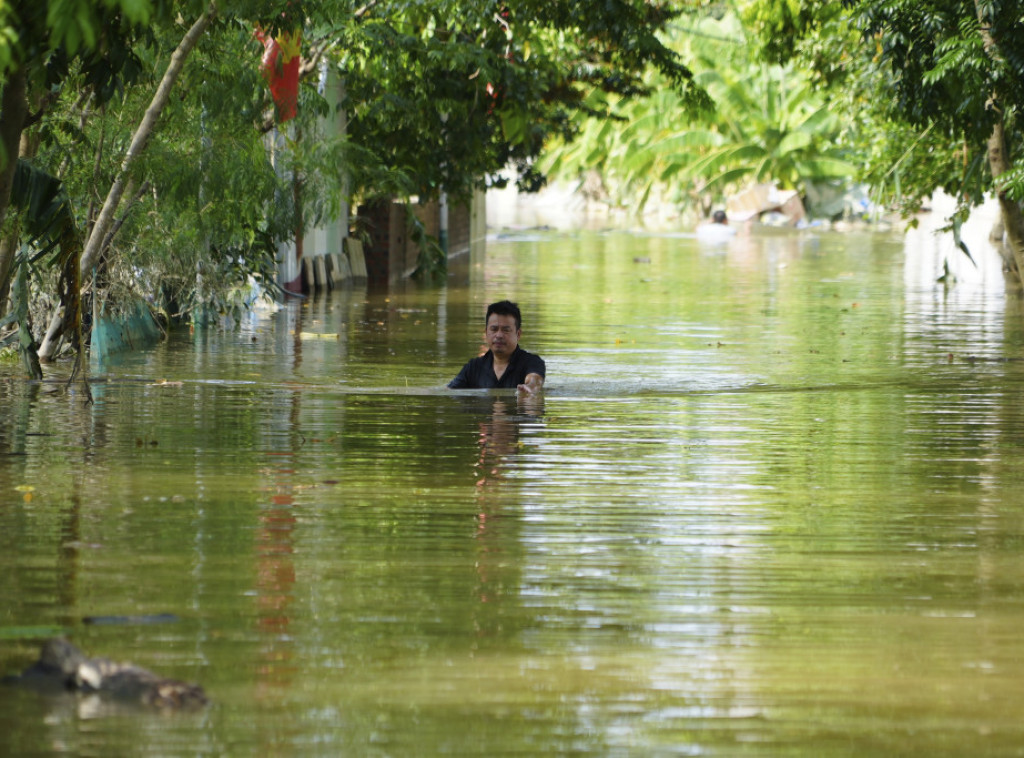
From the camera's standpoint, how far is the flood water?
16.0 ft

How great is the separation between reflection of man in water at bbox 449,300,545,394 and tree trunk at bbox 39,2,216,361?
113 inches

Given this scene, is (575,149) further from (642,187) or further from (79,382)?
(79,382)

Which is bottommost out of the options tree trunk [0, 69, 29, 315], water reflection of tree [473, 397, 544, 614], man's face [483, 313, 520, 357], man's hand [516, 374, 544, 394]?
water reflection of tree [473, 397, 544, 614]

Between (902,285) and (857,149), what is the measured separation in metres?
2.40

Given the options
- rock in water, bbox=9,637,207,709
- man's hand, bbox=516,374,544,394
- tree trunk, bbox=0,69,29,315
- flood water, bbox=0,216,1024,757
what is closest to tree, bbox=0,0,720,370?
tree trunk, bbox=0,69,29,315

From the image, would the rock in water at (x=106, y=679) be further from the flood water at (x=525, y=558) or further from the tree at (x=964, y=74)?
the tree at (x=964, y=74)

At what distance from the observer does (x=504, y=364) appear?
39.8 ft

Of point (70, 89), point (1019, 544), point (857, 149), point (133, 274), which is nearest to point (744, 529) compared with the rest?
point (1019, 544)

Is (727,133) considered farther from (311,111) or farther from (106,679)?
(106,679)

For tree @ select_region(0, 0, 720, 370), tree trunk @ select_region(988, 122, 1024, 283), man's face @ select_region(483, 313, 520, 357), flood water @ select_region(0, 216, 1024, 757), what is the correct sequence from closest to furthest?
flood water @ select_region(0, 216, 1024, 757) → tree @ select_region(0, 0, 720, 370) → man's face @ select_region(483, 313, 520, 357) → tree trunk @ select_region(988, 122, 1024, 283)

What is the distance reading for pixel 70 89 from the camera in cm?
1316

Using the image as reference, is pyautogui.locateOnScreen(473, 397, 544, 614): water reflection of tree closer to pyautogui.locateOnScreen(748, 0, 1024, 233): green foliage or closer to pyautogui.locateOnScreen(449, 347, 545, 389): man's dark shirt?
pyautogui.locateOnScreen(449, 347, 545, 389): man's dark shirt

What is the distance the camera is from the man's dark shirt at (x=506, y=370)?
12086 mm

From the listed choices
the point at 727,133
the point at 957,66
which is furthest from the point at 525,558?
the point at 727,133
